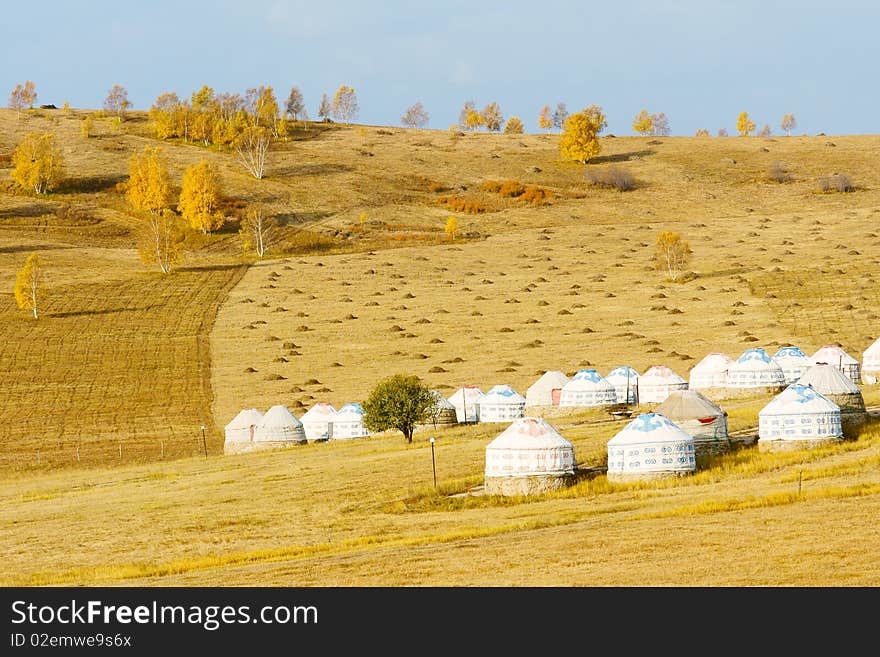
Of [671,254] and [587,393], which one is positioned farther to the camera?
[671,254]

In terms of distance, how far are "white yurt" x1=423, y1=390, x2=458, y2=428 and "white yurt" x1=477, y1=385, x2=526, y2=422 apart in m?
2.05

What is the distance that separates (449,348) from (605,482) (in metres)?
47.8

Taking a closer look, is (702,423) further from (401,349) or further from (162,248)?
(162,248)

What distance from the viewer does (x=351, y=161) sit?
191875 millimetres

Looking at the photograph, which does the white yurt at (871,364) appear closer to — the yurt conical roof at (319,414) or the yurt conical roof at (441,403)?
the yurt conical roof at (441,403)

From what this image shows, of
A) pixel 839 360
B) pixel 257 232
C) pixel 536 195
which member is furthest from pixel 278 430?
pixel 536 195

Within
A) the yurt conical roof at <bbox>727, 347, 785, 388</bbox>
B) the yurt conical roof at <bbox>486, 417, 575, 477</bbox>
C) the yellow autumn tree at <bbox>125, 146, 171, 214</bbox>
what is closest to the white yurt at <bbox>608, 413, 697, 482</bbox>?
the yurt conical roof at <bbox>486, 417, 575, 477</bbox>

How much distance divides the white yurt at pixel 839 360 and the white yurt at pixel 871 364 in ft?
4.17

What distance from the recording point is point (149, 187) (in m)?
158

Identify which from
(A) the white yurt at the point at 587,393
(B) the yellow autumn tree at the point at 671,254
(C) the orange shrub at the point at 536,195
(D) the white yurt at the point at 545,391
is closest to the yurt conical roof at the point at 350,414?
(D) the white yurt at the point at 545,391

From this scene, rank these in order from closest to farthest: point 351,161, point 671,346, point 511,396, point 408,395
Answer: point 408,395, point 511,396, point 671,346, point 351,161

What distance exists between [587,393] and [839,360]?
1661cm
